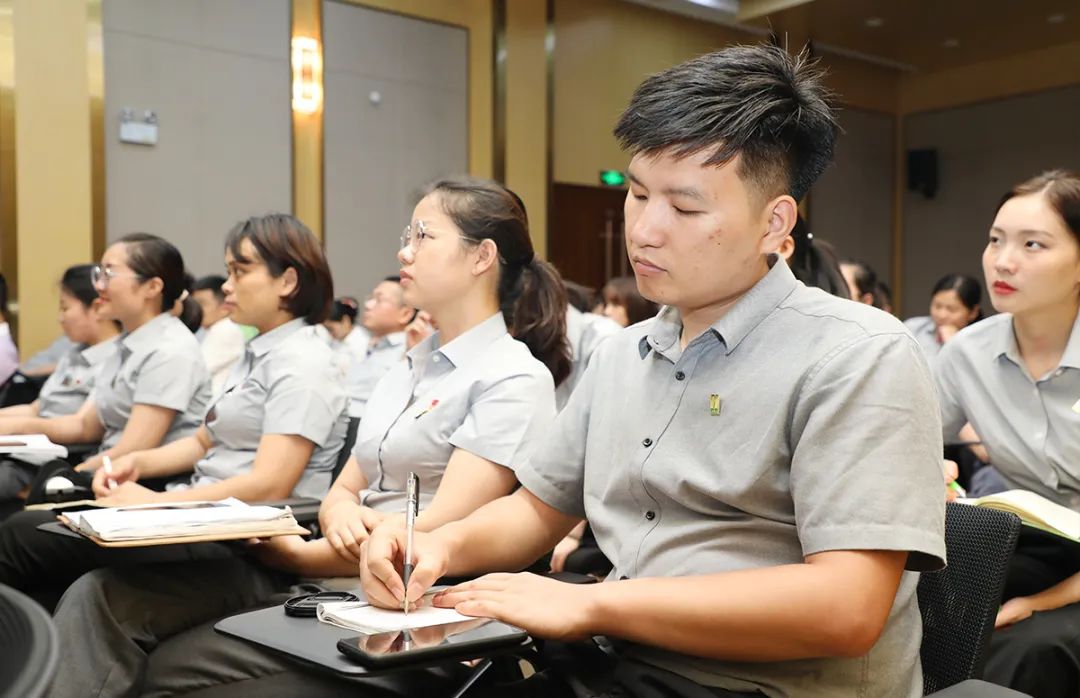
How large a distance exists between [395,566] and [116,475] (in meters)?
1.49

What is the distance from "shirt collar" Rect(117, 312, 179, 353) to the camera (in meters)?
3.15

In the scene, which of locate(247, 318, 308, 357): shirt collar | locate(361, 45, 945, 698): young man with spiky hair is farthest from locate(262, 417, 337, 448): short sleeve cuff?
locate(361, 45, 945, 698): young man with spiky hair

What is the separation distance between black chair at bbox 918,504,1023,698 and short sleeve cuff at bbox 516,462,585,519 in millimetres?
488

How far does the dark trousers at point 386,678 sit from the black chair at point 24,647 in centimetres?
65

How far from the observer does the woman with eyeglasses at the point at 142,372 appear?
2.99 metres

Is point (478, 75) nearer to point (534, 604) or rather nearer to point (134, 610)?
point (134, 610)

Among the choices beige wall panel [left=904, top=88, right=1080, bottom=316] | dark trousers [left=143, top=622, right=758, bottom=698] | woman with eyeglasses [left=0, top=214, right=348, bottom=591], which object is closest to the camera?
dark trousers [left=143, top=622, right=758, bottom=698]

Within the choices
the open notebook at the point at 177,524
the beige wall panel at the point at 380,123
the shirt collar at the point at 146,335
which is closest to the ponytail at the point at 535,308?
the open notebook at the point at 177,524

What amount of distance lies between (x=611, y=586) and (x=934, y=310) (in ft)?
15.1

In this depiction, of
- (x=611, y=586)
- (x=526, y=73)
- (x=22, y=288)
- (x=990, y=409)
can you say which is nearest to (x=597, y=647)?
(x=611, y=586)

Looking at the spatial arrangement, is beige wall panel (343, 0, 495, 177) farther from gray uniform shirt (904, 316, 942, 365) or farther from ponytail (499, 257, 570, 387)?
ponytail (499, 257, 570, 387)

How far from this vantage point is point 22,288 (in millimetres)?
5754

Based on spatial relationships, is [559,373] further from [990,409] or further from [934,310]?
[934,310]

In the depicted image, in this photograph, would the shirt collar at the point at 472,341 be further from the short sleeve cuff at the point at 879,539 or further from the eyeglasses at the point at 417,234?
the short sleeve cuff at the point at 879,539
